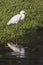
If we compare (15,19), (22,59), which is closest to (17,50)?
(22,59)

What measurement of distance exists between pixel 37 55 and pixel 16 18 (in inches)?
122

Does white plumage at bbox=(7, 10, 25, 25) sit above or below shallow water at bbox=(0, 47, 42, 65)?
above

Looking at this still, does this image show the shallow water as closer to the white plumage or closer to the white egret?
the white egret

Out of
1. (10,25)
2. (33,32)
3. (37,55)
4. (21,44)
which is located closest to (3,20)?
(10,25)

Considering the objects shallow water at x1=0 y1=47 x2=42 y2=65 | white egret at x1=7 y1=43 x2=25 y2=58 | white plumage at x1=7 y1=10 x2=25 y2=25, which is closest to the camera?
shallow water at x1=0 y1=47 x2=42 y2=65

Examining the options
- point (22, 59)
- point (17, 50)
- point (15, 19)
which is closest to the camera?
point (22, 59)

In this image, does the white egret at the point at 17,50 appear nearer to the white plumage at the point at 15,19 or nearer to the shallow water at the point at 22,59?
the shallow water at the point at 22,59

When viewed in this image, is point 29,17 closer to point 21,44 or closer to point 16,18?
point 16,18

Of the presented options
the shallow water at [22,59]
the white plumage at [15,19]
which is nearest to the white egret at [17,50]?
the shallow water at [22,59]

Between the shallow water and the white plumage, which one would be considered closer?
the shallow water

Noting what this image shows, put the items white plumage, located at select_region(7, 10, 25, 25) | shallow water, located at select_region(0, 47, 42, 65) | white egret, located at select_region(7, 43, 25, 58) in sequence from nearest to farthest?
shallow water, located at select_region(0, 47, 42, 65)
white egret, located at select_region(7, 43, 25, 58)
white plumage, located at select_region(7, 10, 25, 25)

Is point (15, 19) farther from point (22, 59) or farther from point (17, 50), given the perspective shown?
point (22, 59)

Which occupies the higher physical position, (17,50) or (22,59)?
(17,50)

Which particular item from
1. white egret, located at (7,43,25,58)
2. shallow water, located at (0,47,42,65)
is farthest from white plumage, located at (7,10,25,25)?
shallow water, located at (0,47,42,65)
